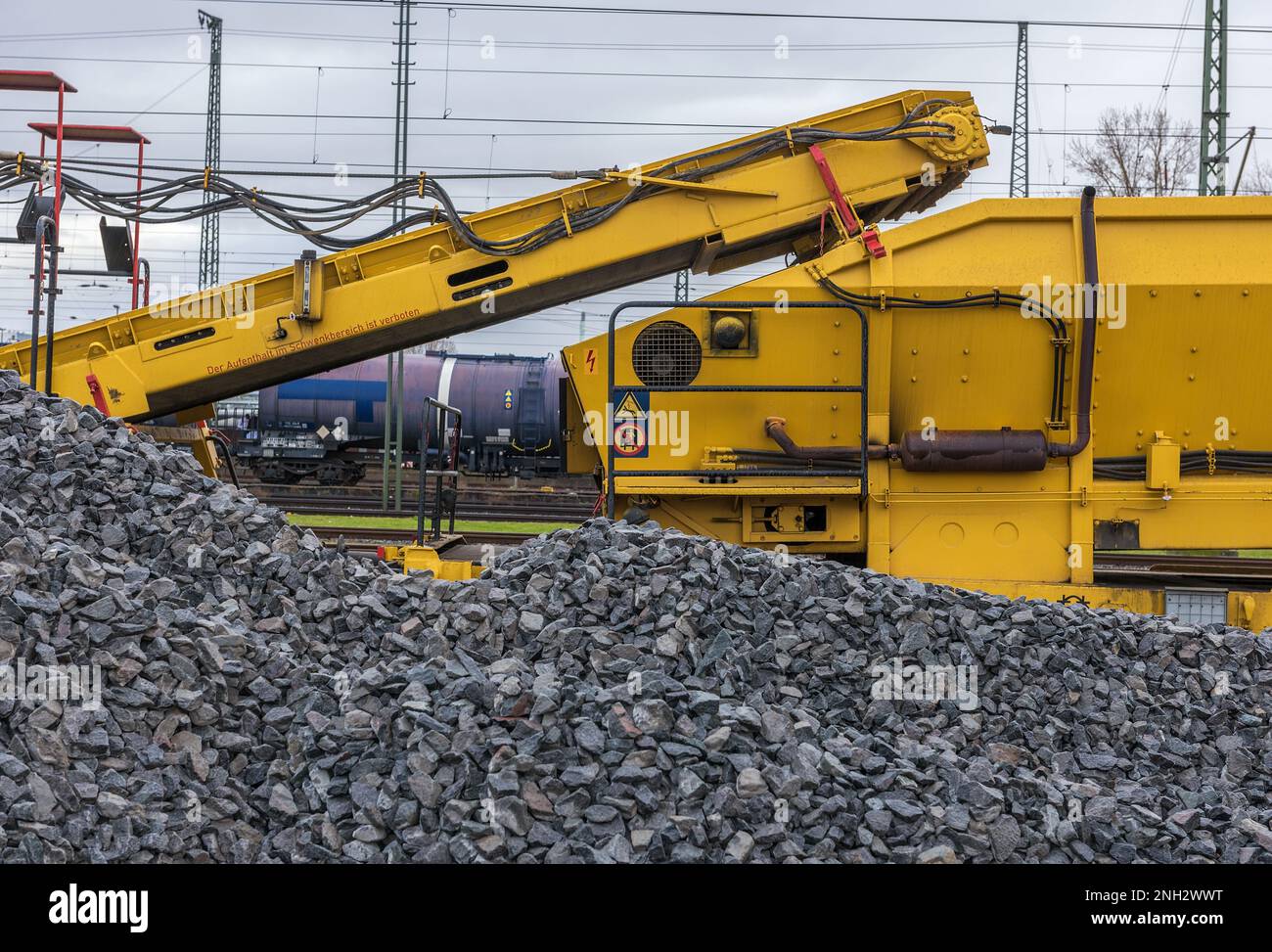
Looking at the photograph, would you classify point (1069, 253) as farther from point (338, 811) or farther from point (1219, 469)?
point (338, 811)

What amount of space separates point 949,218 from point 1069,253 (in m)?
0.83

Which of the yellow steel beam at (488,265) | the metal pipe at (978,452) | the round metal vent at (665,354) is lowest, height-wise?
the metal pipe at (978,452)

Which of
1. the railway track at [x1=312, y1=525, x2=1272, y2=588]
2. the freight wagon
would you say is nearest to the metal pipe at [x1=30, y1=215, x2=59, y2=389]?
the railway track at [x1=312, y1=525, x2=1272, y2=588]

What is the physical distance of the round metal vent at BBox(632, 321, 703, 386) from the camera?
289 inches

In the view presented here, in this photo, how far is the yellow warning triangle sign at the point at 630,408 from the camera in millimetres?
7305

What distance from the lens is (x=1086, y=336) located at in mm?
7117

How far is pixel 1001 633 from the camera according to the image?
6.12 meters

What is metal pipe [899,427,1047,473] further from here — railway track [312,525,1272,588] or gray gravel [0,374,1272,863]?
railway track [312,525,1272,588]

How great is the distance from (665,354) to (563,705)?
3129 millimetres

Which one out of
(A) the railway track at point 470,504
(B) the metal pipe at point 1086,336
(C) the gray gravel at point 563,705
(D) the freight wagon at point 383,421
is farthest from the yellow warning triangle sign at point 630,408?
(D) the freight wagon at point 383,421

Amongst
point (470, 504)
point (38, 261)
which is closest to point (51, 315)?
point (38, 261)

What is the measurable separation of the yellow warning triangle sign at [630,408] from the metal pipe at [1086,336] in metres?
2.71

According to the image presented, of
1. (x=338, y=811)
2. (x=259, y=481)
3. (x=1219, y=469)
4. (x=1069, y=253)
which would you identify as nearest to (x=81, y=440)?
(x=338, y=811)

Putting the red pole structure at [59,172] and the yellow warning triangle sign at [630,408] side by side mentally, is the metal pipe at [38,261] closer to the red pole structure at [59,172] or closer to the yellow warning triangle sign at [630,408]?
the red pole structure at [59,172]
